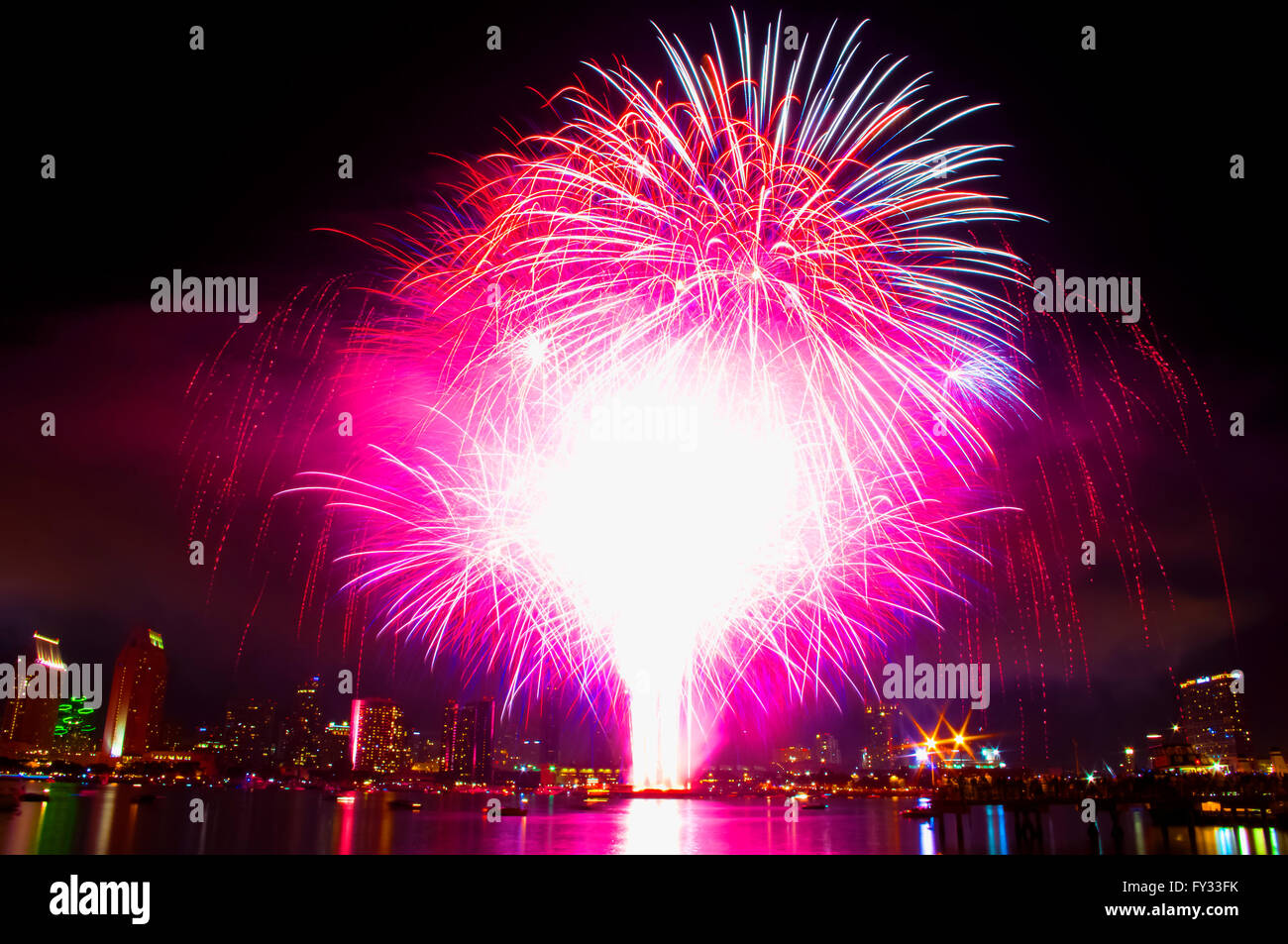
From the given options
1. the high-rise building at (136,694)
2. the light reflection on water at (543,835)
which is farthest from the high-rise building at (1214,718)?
the high-rise building at (136,694)

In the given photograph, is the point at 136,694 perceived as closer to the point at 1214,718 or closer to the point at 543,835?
the point at 543,835

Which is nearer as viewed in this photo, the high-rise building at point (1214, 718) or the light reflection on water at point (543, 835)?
the light reflection on water at point (543, 835)

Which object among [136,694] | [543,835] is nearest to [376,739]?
[136,694]

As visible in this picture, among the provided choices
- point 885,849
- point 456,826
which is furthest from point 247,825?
point 885,849

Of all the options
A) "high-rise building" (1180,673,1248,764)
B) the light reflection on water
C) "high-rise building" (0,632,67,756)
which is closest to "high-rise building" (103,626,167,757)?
"high-rise building" (0,632,67,756)

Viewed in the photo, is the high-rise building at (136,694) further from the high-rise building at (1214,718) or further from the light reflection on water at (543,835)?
the high-rise building at (1214,718)
